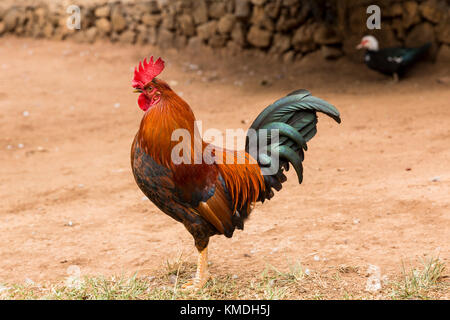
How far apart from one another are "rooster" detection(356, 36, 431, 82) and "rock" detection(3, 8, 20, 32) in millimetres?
9998

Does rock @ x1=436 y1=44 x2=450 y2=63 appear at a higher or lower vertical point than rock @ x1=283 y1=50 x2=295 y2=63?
higher

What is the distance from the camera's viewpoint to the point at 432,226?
4359mm

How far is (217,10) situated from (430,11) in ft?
15.2

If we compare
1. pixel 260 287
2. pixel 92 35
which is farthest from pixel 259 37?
pixel 260 287

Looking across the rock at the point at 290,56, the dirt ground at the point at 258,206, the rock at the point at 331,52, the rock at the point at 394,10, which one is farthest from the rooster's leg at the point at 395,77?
the rock at the point at 290,56

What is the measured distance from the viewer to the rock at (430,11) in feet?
31.1

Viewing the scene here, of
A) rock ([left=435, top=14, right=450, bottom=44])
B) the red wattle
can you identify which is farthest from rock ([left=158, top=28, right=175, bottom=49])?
the red wattle

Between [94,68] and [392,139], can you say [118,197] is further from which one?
[94,68]

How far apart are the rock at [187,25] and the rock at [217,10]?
55cm

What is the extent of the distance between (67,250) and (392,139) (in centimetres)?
447

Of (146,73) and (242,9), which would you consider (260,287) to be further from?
(242,9)

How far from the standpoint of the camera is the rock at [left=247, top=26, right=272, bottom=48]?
1148 cm

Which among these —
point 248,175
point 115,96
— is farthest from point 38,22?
point 248,175

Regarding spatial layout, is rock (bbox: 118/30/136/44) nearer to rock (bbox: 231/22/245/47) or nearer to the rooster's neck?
rock (bbox: 231/22/245/47)
